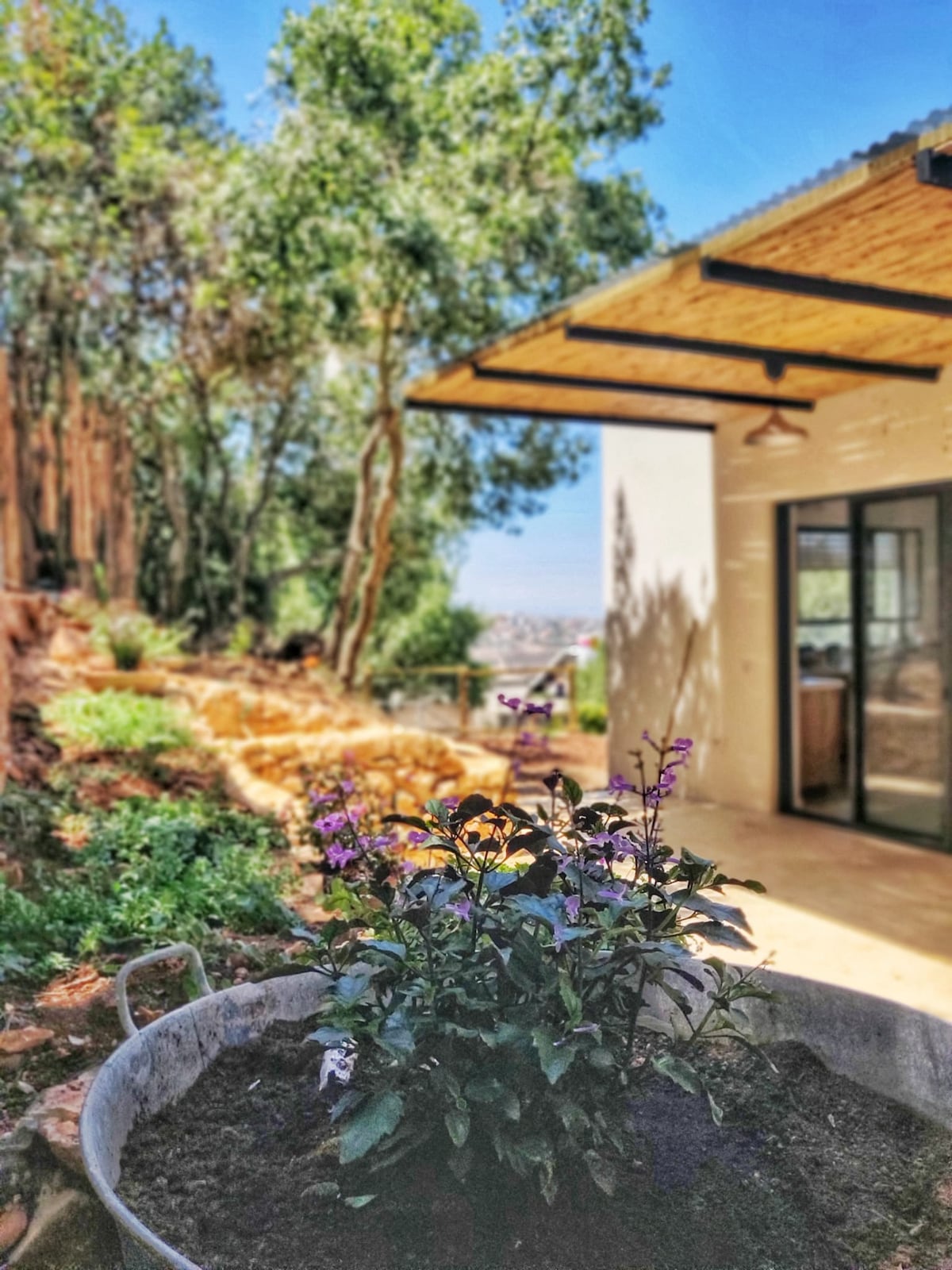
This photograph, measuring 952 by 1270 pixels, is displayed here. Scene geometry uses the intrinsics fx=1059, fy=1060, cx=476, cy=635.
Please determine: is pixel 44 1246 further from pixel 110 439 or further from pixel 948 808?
pixel 110 439

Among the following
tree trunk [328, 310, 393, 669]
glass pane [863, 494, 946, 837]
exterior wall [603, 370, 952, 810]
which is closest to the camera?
glass pane [863, 494, 946, 837]

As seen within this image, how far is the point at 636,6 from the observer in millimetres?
8898

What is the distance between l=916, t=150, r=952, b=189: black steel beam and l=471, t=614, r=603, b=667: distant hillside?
7.08 m

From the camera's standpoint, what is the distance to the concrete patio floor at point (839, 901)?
366 centimetres

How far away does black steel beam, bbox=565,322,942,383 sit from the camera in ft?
15.4

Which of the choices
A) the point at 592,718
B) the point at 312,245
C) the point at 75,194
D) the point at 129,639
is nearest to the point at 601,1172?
the point at 129,639

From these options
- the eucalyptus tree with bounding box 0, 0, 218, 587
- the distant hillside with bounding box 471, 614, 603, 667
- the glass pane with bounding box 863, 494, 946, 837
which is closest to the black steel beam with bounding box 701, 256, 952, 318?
the glass pane with bounding box 863, 494, 946, 837

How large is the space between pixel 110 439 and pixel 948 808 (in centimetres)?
819

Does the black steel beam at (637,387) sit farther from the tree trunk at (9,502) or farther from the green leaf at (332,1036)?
the green leaf at (332,1036)

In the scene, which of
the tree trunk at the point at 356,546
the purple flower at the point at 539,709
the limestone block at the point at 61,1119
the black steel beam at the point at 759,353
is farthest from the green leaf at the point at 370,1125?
the tree trunk at the point at 356,546

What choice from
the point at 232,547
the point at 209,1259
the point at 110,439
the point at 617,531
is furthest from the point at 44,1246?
the point at 232,547

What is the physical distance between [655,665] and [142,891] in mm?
5138

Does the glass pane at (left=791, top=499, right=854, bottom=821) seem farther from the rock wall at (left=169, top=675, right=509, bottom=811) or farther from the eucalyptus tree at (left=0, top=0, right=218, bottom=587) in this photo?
the eucalyptus tree at (left=0, top=0, right=218, bottom=587)

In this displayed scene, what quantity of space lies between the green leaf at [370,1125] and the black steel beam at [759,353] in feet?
12.3
